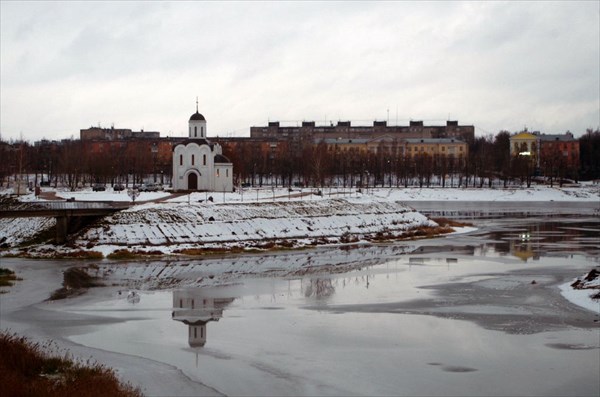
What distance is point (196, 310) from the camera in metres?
27.9

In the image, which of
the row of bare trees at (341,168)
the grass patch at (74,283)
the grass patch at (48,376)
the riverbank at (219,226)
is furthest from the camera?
the row of bare trees at (341,168)

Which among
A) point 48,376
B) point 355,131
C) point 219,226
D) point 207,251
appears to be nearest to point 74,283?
point 207,251

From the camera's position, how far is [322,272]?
126 ft

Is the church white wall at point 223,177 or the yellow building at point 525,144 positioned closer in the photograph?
the church white wall at point 223,177

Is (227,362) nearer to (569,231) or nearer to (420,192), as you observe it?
(569,231)

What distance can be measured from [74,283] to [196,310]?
927cm

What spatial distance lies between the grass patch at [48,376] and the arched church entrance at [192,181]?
50.7 metres

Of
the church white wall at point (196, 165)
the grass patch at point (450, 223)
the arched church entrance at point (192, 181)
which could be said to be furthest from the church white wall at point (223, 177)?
the grass patch at point (450, 223)

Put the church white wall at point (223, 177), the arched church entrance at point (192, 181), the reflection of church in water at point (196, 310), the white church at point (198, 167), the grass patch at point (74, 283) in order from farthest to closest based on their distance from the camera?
1. the church white wall at point (223, 177)
2. the arched church entrance at point (192, 181)
3. the white church at point (198, 167)
4. the grass patch at point (74, 283)
5. the reflection of church in water at point (196, 310)

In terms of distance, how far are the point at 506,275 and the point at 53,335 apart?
68.0 feet

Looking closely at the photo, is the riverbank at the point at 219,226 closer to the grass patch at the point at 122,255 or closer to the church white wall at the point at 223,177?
the grass patch at the point at 122,255

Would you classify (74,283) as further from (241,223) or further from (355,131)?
(355,131)

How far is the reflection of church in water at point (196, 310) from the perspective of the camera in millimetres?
23891

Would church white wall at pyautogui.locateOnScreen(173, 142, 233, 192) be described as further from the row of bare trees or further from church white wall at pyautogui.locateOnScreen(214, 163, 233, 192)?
the row of bare trees
